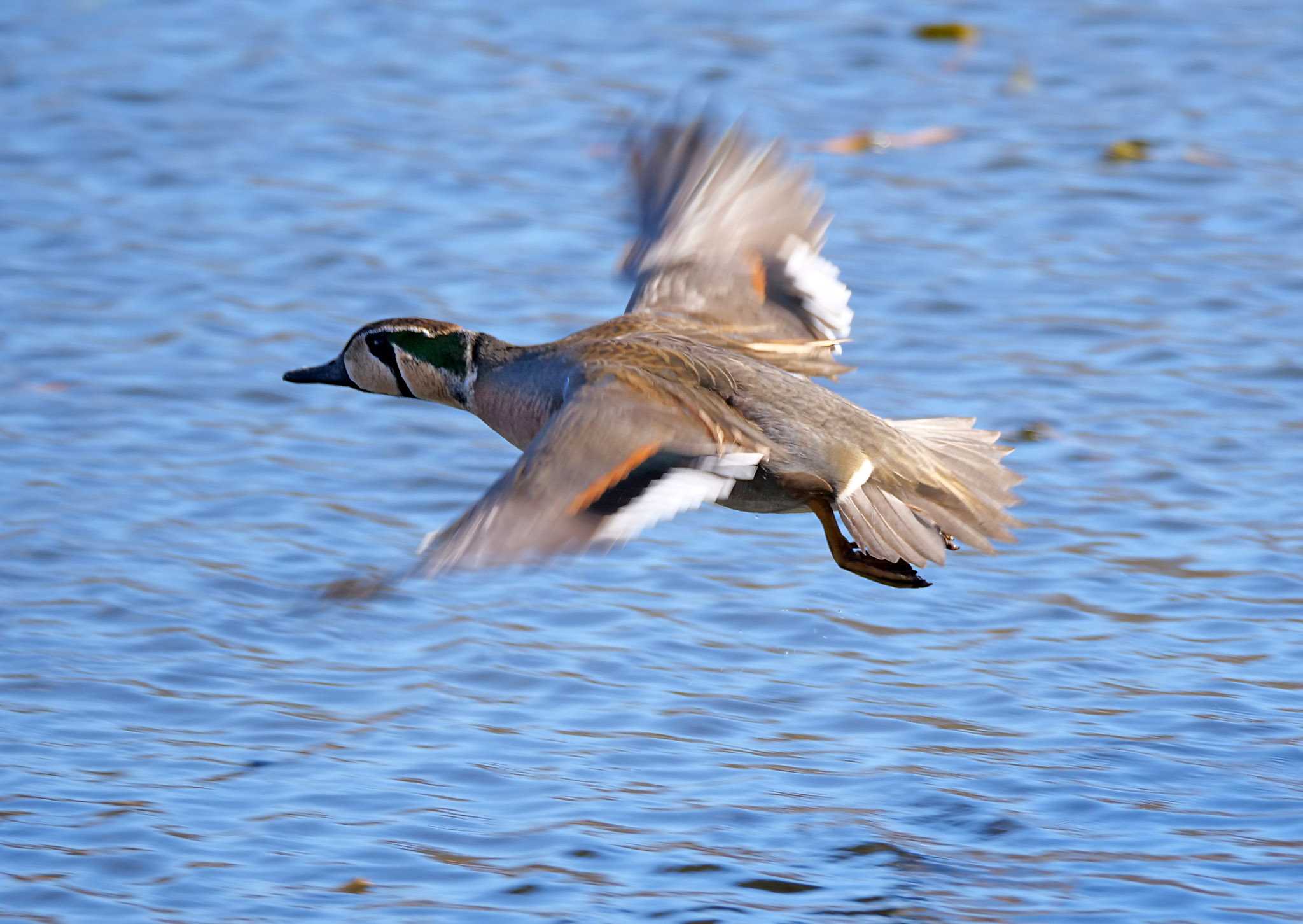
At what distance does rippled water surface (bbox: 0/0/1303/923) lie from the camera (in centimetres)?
496

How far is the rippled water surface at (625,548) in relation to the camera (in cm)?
496

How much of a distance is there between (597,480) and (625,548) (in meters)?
2.20

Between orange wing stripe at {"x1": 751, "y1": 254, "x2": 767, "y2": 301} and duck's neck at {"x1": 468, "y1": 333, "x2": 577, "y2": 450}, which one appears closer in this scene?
duck's neck at {"x1": 468, "y1": 333, "x2": 577, "y2": 450}

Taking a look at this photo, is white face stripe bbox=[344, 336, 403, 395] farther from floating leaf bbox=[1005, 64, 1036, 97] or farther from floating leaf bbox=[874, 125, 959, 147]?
floating leaf bbox=[1005, 64, 1036, 97]

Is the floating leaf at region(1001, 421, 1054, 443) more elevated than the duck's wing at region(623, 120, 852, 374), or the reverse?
the duck's wing at region(623, 120, 852, 374)

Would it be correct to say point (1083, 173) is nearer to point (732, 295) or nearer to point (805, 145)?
point (805, 145)

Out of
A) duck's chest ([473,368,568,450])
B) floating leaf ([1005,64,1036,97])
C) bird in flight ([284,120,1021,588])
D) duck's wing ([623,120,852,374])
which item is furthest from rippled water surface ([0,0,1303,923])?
duck's wing ([623,120,852,374])

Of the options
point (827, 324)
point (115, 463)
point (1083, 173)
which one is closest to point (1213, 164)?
point (1083, 173)

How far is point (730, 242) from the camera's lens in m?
6.18

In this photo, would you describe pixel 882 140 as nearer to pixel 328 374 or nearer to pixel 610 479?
pixel 328 374

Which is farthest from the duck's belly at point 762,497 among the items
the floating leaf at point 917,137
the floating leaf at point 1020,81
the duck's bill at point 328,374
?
the floating leaf at point 1020,81

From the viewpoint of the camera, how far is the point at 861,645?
241 inches

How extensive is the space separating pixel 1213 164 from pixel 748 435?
538 centimetres

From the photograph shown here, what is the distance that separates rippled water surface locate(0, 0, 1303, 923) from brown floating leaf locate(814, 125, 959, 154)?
0.31 ft
